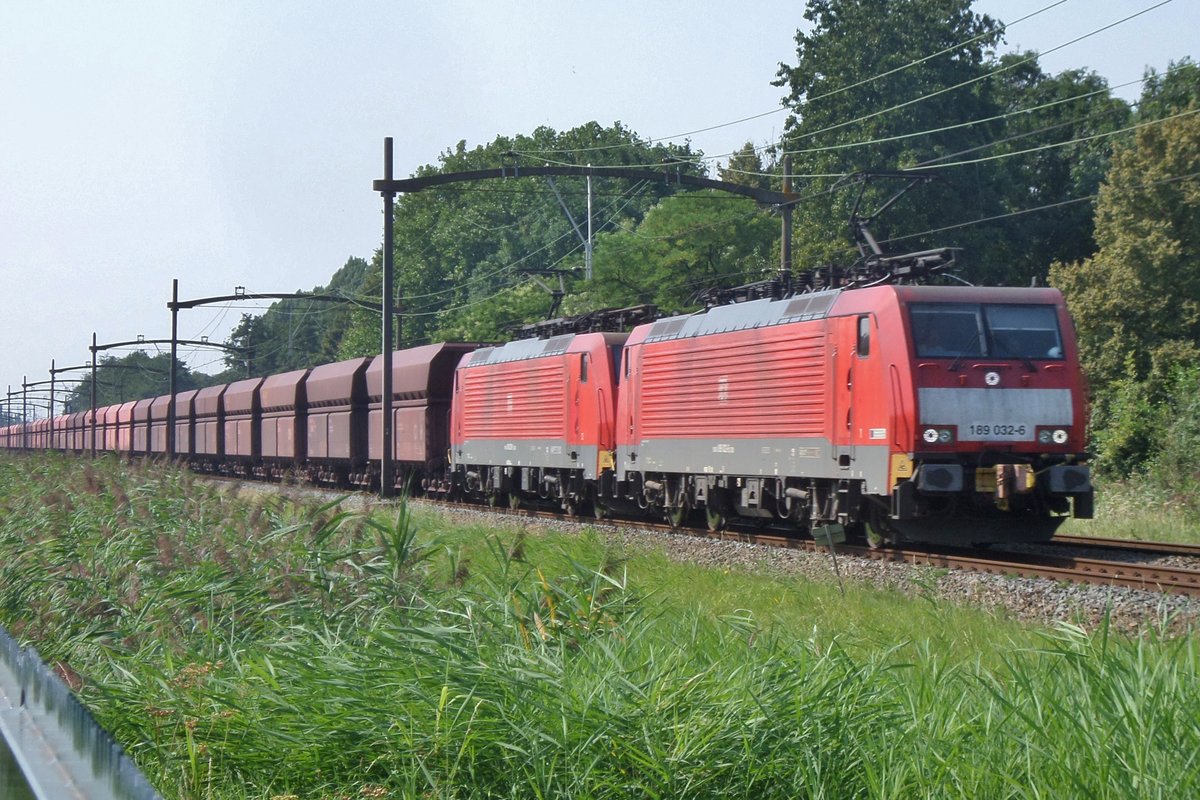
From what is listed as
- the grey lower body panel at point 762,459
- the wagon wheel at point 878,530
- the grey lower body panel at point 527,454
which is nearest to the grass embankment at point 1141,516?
the wagon wheel at point 878,530

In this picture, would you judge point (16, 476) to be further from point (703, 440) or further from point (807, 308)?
point (807, 308)

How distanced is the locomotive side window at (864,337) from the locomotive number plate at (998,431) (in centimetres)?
145

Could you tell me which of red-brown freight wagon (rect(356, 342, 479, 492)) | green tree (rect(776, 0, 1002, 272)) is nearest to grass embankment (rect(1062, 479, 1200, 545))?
red-brown freight wagon (rect(356, 342, 479, 492))

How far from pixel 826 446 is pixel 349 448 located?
20244 mm

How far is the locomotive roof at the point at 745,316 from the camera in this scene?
1756cm

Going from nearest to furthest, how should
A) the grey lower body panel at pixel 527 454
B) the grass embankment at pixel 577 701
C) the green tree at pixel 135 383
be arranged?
the grass embankment at pixel 577 701 → the grey lower body panel at pixel 527 454 → the green tree at pixel 135 383

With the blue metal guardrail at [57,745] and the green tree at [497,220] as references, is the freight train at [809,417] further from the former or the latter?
the green tree at [497,220]

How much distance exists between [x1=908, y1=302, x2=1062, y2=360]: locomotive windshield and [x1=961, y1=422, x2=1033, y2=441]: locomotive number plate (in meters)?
0.82

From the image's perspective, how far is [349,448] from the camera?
35.2 meters

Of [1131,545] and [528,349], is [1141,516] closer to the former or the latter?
[1131,545]

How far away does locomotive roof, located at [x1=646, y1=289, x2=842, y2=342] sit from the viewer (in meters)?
17.6

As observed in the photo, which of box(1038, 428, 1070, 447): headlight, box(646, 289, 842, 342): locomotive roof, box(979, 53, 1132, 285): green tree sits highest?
box(979, 53, 1132, 285): green tree

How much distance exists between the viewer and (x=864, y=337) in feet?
53.9

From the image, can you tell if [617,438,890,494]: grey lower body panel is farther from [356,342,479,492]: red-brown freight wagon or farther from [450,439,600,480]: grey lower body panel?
[356,342,479,492]: red-brown freight wagon
